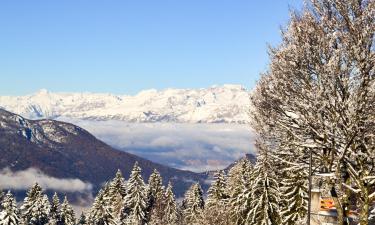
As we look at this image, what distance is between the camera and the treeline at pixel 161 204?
159ft

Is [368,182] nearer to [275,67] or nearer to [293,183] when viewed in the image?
[275,67]

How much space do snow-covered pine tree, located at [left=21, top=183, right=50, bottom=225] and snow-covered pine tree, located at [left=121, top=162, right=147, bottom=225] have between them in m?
15.9

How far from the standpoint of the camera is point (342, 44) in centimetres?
1580

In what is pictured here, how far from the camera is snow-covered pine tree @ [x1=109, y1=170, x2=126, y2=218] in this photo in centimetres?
9795

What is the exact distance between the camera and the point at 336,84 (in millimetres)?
15789

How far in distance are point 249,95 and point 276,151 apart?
8.43ft

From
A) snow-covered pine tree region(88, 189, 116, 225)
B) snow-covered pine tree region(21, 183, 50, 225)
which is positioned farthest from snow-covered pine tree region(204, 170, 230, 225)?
snow-covered pine tree region(21, 183, 50, 225)

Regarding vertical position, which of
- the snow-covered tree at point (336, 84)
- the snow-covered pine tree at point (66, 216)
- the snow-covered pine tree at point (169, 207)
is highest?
the snow-covered tree at point (336, 84)

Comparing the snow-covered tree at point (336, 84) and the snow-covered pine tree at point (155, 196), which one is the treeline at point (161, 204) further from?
the snow-covered tree at point (336, 84)

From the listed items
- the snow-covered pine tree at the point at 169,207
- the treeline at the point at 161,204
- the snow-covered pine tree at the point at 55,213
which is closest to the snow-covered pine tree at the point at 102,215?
the treeline at the point at 161,204

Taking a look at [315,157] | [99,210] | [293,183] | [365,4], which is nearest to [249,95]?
[315,157]

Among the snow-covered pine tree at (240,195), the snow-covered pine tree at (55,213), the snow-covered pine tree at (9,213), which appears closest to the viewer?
the snow-covered pine tree at (240,195)

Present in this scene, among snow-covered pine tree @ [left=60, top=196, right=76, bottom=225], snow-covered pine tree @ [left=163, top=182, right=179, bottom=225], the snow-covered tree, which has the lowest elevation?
snow-covered pine tree @ [left=60, top=196, right=76, bottom=225]

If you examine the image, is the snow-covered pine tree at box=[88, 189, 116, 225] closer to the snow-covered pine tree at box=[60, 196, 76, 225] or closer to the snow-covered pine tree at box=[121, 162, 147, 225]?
the snow-covered pine tree at box=[121, 162, 147, 225]
